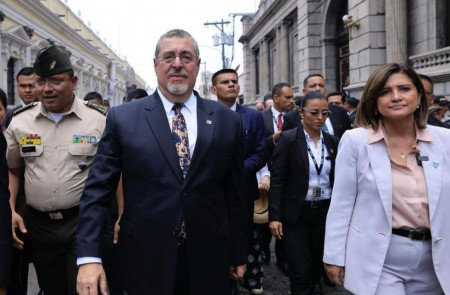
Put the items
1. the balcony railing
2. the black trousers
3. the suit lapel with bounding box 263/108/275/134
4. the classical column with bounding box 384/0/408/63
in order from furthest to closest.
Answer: the classical column with bounding box 384/0/408/63 < the balcony railing < the suit lapel with bounding box 263/108/275/134 < the black trousers

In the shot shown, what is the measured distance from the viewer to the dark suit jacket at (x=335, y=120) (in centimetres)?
546

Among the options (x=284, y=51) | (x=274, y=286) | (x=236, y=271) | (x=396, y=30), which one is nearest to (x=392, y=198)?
(x=236, y=271)

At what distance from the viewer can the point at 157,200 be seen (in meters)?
2.44

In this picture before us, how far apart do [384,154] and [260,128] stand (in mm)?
2341

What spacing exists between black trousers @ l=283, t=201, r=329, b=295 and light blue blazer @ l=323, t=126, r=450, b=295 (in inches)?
52.9

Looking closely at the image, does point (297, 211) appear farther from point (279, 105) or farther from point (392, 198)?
point (279, 105)

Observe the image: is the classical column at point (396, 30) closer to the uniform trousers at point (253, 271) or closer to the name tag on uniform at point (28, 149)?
the uniform trousers at point (253, 271)

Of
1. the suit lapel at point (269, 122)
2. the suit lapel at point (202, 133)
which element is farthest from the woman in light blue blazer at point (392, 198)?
the suit lapel at point (269, 122)

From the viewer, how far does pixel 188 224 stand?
96.8 inches

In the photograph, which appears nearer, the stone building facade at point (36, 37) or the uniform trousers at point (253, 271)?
the uniform trousers at point (253, 271)

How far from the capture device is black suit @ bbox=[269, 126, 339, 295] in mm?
4117

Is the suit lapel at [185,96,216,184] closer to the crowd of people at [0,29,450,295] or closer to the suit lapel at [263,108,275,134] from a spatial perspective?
the crowd of people at [0,29,450,295]

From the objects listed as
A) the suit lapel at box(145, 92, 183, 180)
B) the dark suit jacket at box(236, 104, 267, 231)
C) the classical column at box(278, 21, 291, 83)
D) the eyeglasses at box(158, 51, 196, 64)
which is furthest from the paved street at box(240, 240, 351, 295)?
the classical column at box(278, 21, 291, 83)

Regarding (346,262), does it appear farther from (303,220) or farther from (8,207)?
(8,207)
